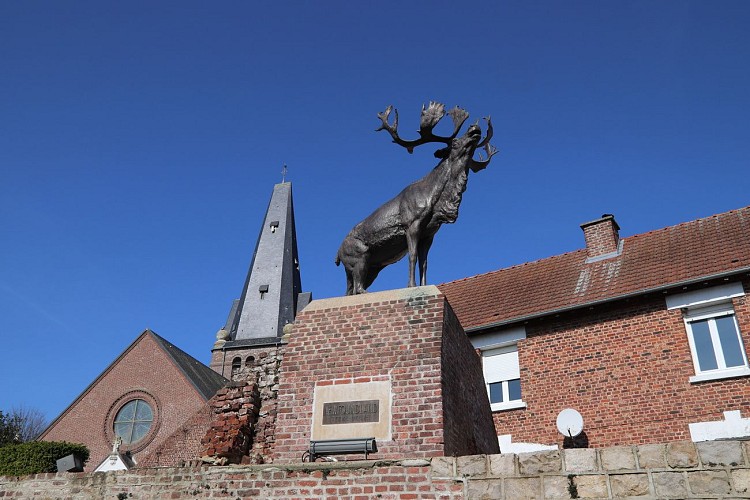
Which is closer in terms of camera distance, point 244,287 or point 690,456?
point 690,456

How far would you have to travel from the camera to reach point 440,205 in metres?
8.34

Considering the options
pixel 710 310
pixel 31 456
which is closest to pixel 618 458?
pixel 710 310

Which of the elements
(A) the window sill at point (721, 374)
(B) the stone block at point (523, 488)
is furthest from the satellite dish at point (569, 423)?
(B) the stone block at point (523, 488)

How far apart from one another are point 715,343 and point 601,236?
174 inches

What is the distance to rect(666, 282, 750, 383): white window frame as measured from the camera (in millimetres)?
11859

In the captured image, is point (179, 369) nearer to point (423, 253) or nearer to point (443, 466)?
point (423, 253)

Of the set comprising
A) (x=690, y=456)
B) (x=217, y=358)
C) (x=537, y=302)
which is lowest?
(x=690, y=456)

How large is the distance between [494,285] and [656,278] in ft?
14.6

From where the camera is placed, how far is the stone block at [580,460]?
18.1ft

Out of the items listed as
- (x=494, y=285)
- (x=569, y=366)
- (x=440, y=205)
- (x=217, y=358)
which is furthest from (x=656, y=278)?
(x=217, y=358)

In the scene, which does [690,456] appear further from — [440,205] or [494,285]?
[494,285]

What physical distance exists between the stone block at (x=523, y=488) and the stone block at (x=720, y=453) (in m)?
1.36

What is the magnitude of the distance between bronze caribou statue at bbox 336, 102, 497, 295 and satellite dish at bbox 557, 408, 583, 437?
5.71m

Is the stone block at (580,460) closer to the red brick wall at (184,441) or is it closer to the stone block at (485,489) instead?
the stone block at (485,489)
